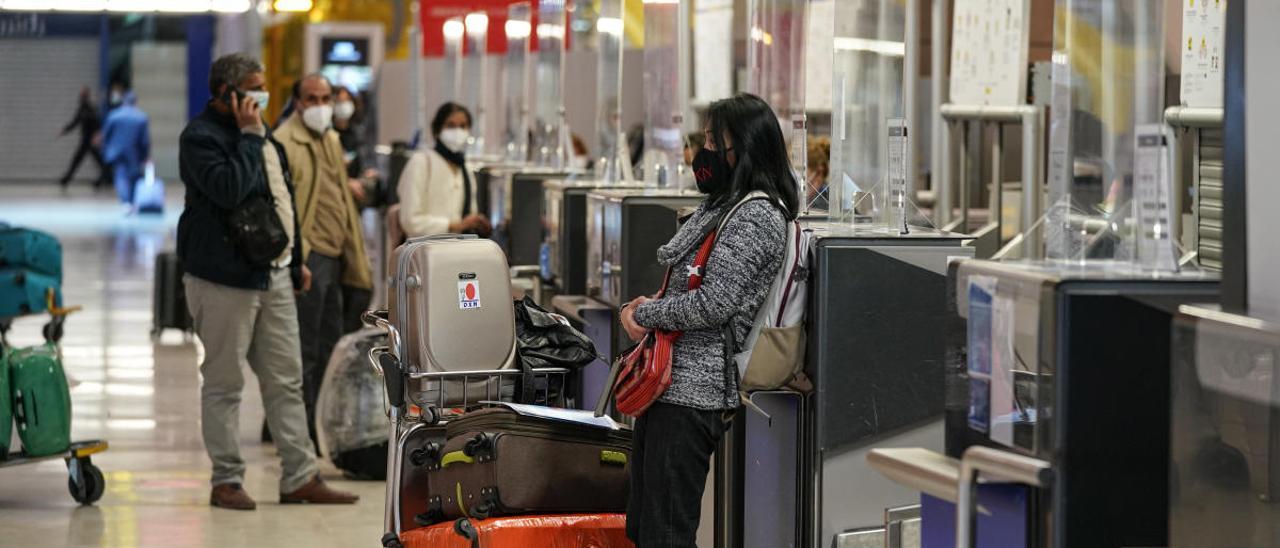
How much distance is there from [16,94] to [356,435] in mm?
26190

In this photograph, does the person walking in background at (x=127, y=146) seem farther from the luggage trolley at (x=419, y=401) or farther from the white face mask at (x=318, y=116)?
the luggage trolley at (x=419, y=401)

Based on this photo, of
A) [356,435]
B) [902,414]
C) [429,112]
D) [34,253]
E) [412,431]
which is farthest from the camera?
[429,112]

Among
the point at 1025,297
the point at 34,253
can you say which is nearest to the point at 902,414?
the point at 1025,297

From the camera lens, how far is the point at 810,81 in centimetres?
783

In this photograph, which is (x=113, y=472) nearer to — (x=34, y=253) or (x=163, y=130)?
(x=34, y=253)

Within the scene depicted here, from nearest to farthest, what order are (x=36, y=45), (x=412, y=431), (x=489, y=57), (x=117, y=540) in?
1. (x=412, y=431)
2. (x=117, y=540)
3. (x=489, y=57)
4. (x=36, y=45)

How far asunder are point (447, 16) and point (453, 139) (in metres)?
6.95

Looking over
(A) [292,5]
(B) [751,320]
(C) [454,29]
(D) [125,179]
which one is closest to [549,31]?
(C) [454,29]

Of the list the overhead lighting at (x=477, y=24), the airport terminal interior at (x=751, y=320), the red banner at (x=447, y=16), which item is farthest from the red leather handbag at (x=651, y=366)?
the red banner at (x=447, y=16)

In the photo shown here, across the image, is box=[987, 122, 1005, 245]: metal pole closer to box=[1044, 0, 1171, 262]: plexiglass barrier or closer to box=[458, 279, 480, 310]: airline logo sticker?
box=[458, 279, 480, 310]: airline logo sticker

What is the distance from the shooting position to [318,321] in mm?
7066

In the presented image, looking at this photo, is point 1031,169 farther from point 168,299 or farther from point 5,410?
point 168,299

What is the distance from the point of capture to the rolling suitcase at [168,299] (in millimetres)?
10375

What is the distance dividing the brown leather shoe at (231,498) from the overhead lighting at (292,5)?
12453mm
